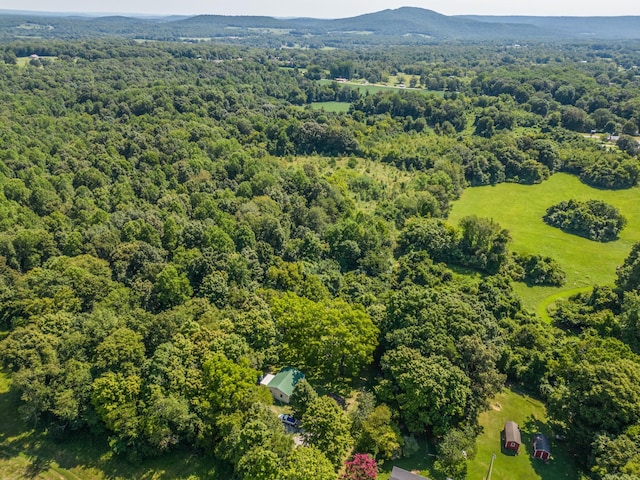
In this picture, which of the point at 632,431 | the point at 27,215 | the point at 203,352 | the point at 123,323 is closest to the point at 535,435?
the point at 632,431

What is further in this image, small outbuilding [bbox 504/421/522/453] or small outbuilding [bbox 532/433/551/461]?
small outbuilding [bbox 504/421/522/453]

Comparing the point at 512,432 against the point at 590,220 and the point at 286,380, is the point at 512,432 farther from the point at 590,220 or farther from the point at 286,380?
the point at 590,220

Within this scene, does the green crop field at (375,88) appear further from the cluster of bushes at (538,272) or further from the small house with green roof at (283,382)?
the small house with green roof at (283,382)

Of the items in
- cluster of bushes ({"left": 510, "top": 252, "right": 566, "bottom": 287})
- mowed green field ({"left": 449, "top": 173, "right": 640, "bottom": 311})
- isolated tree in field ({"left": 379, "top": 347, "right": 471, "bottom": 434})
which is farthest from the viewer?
mowed green field ({"left": 449, "top": 173, "right": 640, "bottom": 311})

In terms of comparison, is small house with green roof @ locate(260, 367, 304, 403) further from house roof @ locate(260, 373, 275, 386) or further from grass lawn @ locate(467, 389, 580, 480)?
grass lawn @ locate(467, 389, 580, 480)

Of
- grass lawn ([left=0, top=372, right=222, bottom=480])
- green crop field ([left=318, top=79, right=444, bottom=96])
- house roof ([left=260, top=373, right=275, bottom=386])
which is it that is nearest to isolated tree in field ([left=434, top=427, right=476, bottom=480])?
house roof ([left=260, top=373, right=275, bottom=386])

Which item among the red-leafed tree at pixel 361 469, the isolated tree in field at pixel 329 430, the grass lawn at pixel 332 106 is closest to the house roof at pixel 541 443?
the red-leafed tree at pixel 361 469

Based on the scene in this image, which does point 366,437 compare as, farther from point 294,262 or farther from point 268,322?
point 294,262
